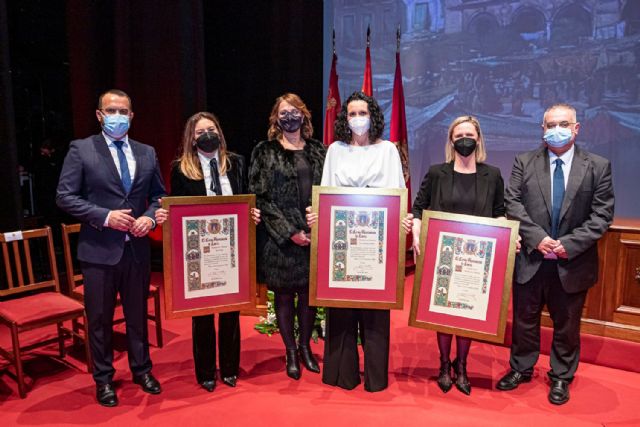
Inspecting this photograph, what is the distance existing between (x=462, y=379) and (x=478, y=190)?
107 centimetres

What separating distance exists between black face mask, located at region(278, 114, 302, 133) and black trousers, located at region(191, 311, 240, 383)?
1.08 metres

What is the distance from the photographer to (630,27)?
4.79 metres

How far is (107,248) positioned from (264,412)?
117cm

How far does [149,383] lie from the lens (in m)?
2.89

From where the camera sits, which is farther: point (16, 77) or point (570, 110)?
point (16, 77)

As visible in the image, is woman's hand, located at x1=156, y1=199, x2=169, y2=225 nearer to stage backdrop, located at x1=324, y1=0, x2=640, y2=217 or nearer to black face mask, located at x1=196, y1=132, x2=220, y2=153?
black face mask, located at x1=196, y1=132, x2=220, y2=153

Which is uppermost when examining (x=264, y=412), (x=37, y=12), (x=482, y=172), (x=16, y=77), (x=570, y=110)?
(x=37, y=12)

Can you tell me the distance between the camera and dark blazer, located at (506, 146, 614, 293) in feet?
8.66

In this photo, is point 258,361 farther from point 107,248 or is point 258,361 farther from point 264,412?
point 107,248

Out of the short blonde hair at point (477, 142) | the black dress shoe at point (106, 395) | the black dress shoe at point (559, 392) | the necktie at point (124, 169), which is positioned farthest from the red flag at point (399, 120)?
the black dress shoe at point (106, 395)

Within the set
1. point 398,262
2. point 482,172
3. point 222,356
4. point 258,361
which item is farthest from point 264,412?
point 482,172

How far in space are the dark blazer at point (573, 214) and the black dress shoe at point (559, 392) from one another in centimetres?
54

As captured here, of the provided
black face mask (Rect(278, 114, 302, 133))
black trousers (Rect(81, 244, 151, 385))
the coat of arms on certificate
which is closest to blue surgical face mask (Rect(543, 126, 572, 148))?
black face mask (Rect(278, 114, 302, 133))

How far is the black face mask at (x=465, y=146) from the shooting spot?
2.66m
